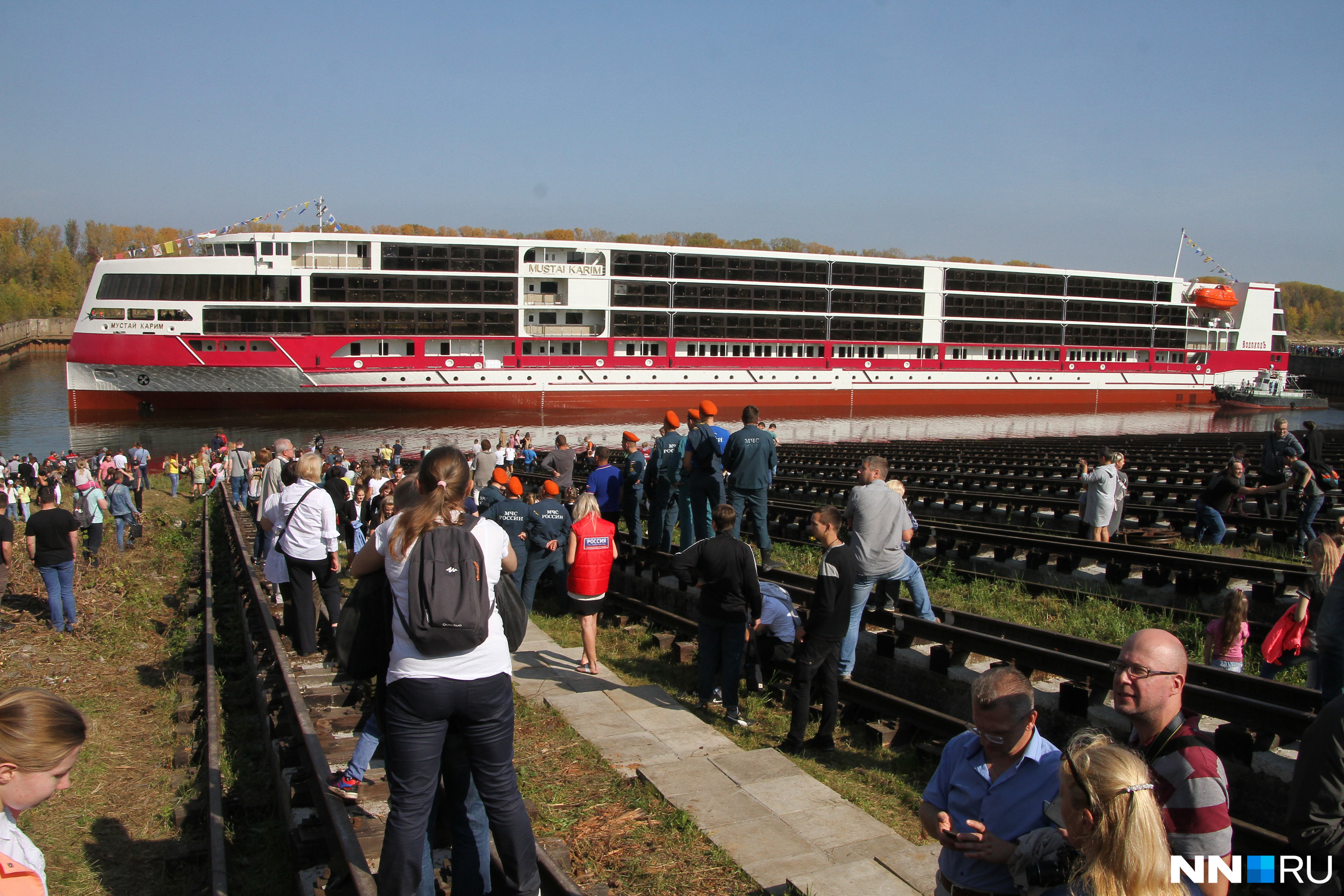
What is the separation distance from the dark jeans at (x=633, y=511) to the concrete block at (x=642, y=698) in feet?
16.1

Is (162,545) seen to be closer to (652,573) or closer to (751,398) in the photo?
(652,573)

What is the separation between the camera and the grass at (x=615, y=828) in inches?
172

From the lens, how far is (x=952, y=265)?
205ft

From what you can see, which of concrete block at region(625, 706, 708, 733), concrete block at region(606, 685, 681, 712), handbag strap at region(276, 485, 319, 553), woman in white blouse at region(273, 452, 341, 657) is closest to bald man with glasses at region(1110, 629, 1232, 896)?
concrete block at region(625, 706, 708, 733)

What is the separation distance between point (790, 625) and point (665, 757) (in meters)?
1.95

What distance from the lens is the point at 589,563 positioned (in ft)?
25.6

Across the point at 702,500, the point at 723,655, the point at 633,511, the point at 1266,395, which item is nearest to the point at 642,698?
the point at 723,655

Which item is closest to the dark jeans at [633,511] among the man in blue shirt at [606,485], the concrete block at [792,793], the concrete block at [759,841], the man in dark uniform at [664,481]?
the man in dark uniform at [664,481]

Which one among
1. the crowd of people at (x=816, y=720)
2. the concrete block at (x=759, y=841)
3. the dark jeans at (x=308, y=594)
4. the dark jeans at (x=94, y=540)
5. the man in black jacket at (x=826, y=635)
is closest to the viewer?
the crowd of people at (x=816, y=720)

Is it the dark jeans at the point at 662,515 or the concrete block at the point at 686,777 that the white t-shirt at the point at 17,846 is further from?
the dark jeans at the point at 662,515

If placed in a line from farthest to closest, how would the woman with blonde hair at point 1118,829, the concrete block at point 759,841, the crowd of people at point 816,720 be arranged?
the concrete block at point 759,841
the crowd of people at point 816,720
the woman with blonde hair at point 1118,829

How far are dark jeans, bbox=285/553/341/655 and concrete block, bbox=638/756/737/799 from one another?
11.9 feet

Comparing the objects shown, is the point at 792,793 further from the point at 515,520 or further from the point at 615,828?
the point at 515,520

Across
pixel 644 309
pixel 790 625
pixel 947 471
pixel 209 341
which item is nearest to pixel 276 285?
pixel 209 341
